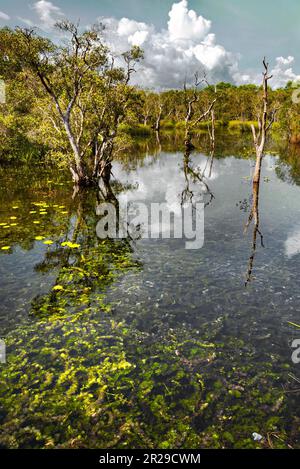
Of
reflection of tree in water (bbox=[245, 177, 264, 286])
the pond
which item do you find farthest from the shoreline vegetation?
the pond

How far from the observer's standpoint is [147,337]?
1033cm

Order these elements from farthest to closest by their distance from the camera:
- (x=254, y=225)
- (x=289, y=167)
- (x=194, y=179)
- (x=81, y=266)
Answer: (x=289, y=167)
(x=194, y=179)
(x=254, y=225)
(x=81, y=266)

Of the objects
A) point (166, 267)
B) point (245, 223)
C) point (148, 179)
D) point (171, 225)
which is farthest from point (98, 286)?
point (148, 179)

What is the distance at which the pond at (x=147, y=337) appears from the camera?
7.43 meters

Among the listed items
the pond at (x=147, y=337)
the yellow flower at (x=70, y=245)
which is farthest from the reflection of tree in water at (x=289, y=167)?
the yellow flower at (x=70, y=245)

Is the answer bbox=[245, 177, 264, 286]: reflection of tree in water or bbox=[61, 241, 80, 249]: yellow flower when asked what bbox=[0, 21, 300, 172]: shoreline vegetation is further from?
bbox=[61, 241, 80, 249]: yellow flower

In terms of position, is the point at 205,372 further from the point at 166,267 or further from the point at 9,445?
the point at 166,267

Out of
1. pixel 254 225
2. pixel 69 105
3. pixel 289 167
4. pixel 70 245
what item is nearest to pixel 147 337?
pixel 70 245

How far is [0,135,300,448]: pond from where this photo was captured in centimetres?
743

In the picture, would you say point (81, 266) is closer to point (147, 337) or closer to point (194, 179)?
Result: point (147, 337)

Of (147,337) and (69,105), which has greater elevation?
(69,105)

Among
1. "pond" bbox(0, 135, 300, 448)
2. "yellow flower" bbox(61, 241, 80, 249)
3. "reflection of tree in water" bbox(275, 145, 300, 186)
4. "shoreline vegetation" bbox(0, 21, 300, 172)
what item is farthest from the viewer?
"reflection of tree in water" bbox(275, 145, 300, 186)

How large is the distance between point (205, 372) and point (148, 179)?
102ft

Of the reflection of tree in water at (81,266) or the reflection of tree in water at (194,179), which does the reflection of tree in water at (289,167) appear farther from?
the reflection of tree in water at (81,266)
